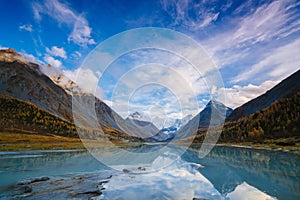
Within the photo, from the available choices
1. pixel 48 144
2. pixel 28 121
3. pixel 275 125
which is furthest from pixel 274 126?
pixel 28 121

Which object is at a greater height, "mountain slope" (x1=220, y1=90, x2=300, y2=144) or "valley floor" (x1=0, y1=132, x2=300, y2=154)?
"mountain slope" (x1=220, y1=90, x2=300, y2=144)

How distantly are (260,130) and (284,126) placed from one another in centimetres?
1350

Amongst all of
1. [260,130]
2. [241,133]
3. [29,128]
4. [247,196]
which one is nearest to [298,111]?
[260,130]

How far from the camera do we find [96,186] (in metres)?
19.8

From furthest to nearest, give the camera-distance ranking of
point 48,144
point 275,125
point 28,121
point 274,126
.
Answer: point 28,121
point 275,125
point 274,126
point 48,144

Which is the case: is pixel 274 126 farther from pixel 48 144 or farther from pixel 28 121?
pixel 28 121

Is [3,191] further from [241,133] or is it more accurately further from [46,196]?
[241,133]

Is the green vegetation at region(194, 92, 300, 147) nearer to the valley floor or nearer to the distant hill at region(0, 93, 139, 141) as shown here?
the valley floor

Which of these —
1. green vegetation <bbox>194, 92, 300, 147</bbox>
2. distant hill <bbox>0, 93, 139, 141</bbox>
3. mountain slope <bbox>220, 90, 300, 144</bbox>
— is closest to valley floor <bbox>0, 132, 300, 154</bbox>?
green vegetation <bbox>194, 92, 300, 147</bbox>

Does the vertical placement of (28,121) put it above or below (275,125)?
below

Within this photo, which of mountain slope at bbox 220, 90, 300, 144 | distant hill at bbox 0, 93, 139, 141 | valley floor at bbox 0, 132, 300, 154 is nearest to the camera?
valley floor at bbox 0, 132, 300, 154

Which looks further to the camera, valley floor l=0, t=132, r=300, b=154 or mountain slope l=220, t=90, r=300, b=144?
mountain slope l=220, t=90, r=300, b=144

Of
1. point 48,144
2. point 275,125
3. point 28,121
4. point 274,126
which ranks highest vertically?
point 275,125

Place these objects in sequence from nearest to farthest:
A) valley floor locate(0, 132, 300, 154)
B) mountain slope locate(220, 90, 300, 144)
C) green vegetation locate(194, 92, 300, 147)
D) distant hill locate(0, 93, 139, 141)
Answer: valley floor locate(0, 132, 300, 154) → green vegetation locate(194, 92, 300, 147) → mountain slope locate(220, 90, 300, 144) → distant hill locate(0, 93, 139, 141)
